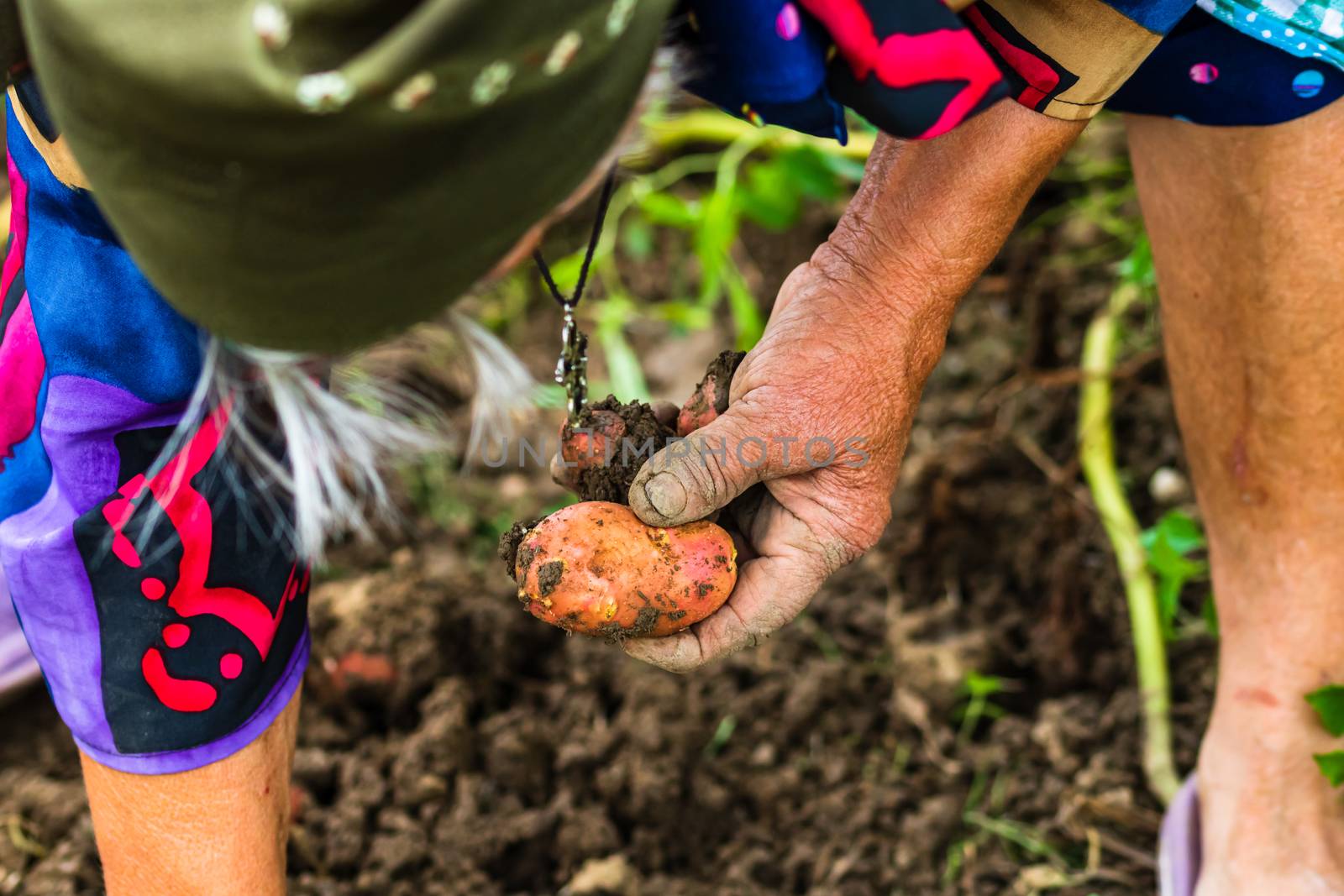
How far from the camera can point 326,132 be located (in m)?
0.72

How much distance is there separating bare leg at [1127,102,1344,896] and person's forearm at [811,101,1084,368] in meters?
0.31

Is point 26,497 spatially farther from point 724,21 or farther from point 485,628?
point 485,628

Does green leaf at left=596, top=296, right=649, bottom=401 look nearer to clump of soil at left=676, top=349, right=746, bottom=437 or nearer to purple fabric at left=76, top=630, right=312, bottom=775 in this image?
clump of soil at left=676, top=349, right=746, bottom=437

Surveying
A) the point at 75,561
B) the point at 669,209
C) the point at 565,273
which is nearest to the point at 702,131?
the point at 669,209

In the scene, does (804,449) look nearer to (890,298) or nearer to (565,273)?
(890,298)

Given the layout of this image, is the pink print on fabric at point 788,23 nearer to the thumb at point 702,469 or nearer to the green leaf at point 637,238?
the thumb at point 702,469

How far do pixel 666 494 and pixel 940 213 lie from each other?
1.22 feet

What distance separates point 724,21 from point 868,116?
126mm

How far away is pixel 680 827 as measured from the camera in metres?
1.73

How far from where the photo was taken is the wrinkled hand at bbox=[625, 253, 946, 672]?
1.15 metres

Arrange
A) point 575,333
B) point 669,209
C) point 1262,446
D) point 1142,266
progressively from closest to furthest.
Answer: point 575,333
point 1262,446
point 1142,266
point 669,209

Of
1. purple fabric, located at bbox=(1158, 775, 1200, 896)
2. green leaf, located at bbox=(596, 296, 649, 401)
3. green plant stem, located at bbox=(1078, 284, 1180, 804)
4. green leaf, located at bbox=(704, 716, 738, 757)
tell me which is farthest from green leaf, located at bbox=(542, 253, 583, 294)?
purple fabric, located at bbox=(1158, 775, 1200, 896)

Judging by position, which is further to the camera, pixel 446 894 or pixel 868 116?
pixel 446 894

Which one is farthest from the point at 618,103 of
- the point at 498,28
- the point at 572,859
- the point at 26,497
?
the point at 572,859
